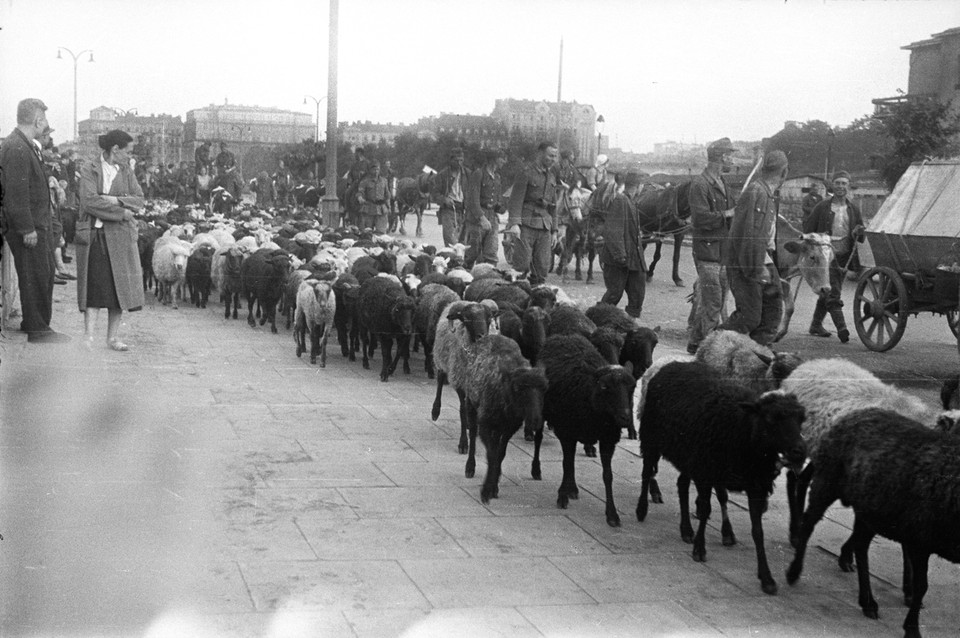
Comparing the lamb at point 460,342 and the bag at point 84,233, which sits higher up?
the bag at point 84,233

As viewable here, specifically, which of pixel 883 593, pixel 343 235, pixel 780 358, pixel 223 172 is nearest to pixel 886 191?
pixel 780 358

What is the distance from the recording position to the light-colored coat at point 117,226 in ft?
30.3

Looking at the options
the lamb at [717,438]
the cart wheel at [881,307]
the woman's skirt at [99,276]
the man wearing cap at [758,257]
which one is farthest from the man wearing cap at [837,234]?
the woman's skirt at [99,276]

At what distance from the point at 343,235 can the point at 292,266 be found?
157 inches

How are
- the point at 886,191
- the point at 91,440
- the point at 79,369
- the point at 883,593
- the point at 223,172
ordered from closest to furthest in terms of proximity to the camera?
the point at 883,593, the point at 91,440, the point at 79,369, the point at 886,191, the point at 223,172

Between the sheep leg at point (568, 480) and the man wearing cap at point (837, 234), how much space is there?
4.39 m

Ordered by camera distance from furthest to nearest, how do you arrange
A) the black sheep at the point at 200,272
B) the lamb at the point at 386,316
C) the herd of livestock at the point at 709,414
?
the black sheep at the point at 200,272
the lamb at the point at 386,316
the herd of livestock at the point at 709,414

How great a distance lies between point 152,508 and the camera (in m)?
5.62

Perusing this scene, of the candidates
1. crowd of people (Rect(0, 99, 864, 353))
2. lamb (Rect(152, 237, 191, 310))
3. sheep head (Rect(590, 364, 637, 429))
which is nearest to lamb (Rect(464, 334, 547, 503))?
sheep head (Rect(590, 364, 637, 429))

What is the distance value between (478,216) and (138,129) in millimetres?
7003

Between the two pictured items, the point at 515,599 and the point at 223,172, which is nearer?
the point at 515,599

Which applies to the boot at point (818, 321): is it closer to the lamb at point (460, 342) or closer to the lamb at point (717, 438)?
the lamb at point (460, 342)

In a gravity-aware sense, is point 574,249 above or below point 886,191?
below

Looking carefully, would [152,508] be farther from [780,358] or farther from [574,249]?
[574,249]
